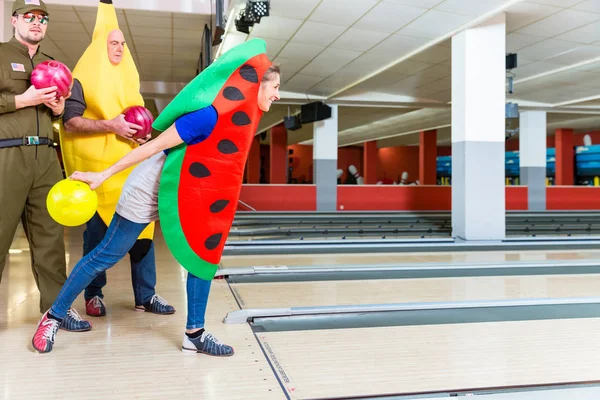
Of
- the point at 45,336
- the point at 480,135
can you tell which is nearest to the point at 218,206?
the point at 45,336

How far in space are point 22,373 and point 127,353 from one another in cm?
40

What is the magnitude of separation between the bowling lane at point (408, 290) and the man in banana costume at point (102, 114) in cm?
107

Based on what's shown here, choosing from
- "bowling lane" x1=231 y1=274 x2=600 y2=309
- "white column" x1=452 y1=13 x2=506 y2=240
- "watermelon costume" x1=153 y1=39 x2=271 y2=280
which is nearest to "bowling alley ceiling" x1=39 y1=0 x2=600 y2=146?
"white column" x1=452 y1=13 x2=506 y2=240

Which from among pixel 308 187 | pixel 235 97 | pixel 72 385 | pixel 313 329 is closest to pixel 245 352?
pixel 313 329

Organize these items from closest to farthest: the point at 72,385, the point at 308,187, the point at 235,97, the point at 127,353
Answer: the point at 72,385 < the point at 235,97 < the point at 127,353 < the point at 308,187

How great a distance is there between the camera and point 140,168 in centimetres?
222

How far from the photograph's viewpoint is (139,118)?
2604mm

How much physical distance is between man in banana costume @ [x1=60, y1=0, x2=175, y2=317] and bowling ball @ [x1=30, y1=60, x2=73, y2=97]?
0.21m

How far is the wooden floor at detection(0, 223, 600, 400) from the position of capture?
1865 mm

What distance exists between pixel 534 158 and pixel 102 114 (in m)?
11.7

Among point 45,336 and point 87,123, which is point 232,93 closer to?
point 87,123

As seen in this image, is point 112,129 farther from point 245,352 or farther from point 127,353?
point 245,352

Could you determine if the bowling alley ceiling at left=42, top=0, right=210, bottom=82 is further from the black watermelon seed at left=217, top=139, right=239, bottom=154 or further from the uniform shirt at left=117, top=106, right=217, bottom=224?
the black watermelon seed at left=217, top=139, right=239, bottom=154

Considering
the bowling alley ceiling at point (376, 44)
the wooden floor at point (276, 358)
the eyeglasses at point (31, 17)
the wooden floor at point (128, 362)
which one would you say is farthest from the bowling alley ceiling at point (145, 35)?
the wooden floor at point (128, 362)
